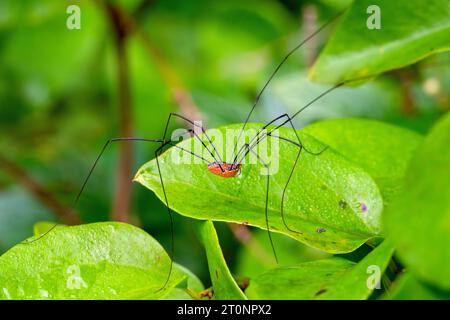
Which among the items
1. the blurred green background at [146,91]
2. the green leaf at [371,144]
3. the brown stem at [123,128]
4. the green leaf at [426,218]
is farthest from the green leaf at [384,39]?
the brown stem at [123,128]

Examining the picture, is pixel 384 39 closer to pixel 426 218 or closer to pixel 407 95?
pixel 426 218

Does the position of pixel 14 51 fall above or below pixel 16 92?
above

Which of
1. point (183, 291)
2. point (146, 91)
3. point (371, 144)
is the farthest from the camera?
point (146, 91)

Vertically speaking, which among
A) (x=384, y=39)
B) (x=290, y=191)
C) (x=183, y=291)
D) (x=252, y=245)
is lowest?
(x=252, y=245)

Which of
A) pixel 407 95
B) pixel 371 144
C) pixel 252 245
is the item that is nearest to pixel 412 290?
pixel 371 144

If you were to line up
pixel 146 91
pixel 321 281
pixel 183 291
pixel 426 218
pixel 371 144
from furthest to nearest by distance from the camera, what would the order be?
pixel 146 91
pixel 371 144
pixel 183 291
pixel 321 281
pixel 426 218
